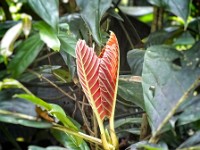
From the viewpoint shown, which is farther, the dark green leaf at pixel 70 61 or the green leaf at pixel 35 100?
the dark green leaf at pixel 70 61

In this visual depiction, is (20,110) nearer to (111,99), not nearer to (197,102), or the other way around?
(111,99)

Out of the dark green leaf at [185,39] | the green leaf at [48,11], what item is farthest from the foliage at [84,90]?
the dark green leaf at [185,39]

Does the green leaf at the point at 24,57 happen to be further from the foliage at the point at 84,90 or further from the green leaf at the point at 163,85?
the green leaf at the point at 163,85

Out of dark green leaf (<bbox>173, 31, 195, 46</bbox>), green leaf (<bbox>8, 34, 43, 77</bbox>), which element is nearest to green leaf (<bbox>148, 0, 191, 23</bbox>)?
green leaf (<bbox>8, 34, 43, 77</bbox>)

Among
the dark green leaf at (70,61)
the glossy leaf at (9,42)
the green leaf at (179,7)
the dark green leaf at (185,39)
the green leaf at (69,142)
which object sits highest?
the glossy leaf at (9,42)

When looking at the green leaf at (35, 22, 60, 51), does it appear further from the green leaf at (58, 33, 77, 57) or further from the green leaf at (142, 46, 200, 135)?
the green leaf at (142, 46, 200, 135)

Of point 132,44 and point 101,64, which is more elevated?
point 101,64

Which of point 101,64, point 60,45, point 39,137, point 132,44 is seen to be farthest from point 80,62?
point 39,137

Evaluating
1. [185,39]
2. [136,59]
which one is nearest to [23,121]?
[136,59]
